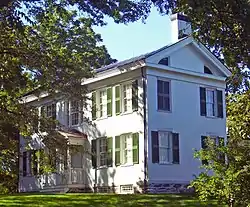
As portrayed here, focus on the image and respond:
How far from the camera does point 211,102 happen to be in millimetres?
29438

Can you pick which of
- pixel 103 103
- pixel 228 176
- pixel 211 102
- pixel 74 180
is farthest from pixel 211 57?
pixel 228 176

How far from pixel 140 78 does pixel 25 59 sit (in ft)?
26.5

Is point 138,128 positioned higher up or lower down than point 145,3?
lower down

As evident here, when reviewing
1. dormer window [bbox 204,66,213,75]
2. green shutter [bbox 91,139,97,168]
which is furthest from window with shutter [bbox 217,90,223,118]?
green shutter [bbox 91,139,97,168]

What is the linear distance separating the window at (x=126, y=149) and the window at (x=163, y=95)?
196 cm

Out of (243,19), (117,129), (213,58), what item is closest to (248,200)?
(243,19)

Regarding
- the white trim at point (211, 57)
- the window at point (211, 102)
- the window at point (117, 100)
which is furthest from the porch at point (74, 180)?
the white trim at point (211, 57)

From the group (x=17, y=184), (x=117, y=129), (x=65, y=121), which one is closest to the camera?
(x=117, y=129)

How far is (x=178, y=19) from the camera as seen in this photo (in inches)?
1159

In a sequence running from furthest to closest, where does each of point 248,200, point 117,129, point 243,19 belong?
point 117,129
point 248,200
point 243,19

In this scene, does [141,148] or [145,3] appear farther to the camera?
[141,148]

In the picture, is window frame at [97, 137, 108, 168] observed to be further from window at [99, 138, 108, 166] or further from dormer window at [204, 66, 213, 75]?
dormer window at [204, 66, 213, 75]

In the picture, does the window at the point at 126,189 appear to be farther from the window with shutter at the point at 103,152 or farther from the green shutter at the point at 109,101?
the green shutter at the point at 109,101

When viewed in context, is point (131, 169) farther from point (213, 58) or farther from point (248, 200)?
point (248, 200)
